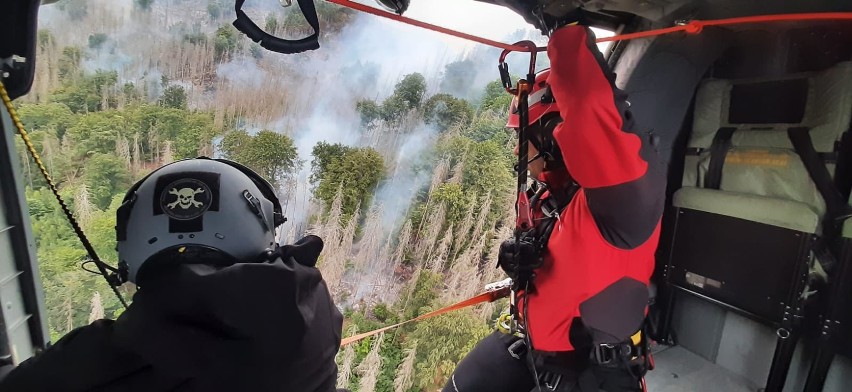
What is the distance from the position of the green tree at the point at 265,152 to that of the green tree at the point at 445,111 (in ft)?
5.92

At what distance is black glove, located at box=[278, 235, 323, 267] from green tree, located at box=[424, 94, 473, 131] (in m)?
4.28

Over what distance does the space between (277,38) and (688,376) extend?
219 cm

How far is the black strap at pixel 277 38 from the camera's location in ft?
3.77

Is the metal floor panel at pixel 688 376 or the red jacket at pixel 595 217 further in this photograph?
the metal floor panel at pixel 688 376

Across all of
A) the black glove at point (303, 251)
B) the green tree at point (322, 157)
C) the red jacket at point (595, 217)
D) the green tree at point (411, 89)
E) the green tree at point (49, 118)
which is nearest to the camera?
the black glove at point (303, 251)

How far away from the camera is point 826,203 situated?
1638 millimetres

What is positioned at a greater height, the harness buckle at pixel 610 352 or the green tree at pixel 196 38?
the green tree at pixel 196 38

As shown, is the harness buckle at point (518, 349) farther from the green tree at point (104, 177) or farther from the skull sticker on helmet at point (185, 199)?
the green tree at point (104, 177)

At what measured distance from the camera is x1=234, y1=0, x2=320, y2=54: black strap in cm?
115

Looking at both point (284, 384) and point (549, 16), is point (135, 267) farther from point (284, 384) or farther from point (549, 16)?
point (549, 16)

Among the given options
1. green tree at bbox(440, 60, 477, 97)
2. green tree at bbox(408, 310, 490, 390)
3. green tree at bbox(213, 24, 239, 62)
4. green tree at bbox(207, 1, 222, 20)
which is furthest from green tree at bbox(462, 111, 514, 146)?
green tree at bbox(207, 1, 222, 20)

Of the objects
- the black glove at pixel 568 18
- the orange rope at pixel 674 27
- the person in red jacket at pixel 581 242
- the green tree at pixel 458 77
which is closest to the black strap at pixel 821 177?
the orange rope at pixel 674 27

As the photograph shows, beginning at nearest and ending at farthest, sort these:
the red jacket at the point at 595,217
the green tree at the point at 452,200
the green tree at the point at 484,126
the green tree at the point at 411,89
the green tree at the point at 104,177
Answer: the red jacket at the point at 595,217 < the green tree at the point at 104,177 < the green tree at the point at 411,89 < the green tree at the point at 452,200 < the green tree at the point at 484,126

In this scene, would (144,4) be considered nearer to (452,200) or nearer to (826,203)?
(452,200)
